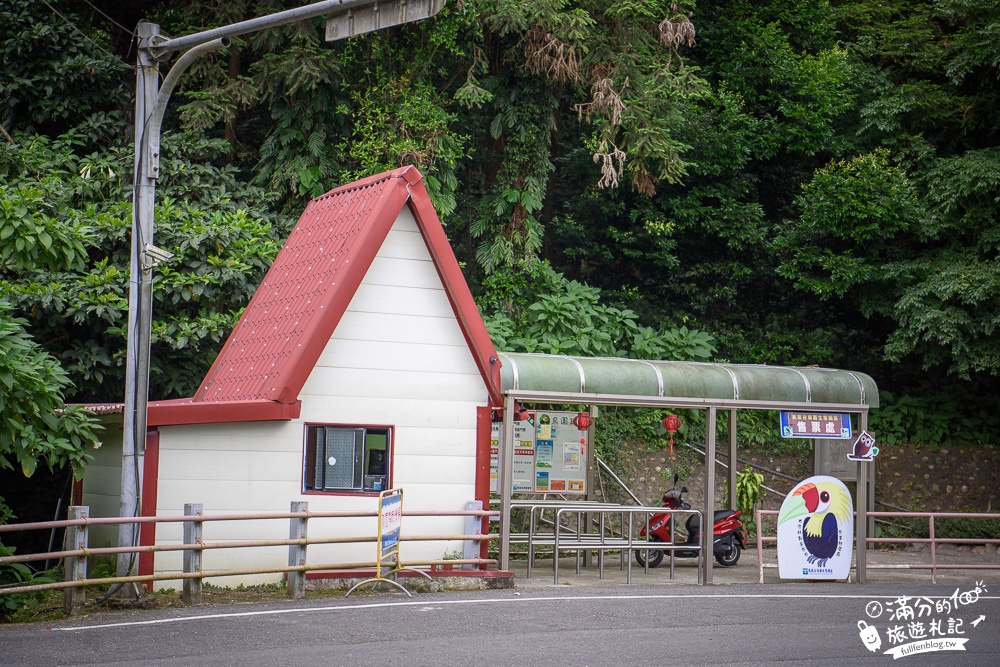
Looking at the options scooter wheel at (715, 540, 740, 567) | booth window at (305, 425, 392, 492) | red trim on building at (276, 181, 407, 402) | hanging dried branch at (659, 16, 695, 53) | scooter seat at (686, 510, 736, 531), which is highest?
hanging dried branch at (659, 16, 695, 53)

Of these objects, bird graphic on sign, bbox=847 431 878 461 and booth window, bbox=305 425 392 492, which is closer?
booth window, bbox=305 425 392 492

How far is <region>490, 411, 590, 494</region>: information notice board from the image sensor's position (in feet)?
60.5

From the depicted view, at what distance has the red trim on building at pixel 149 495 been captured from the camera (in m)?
12.6

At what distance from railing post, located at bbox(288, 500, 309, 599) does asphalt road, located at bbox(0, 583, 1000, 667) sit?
1.19ft

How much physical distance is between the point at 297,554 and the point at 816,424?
8.61 meters

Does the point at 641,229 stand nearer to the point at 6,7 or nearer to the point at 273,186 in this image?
the point at 273,186

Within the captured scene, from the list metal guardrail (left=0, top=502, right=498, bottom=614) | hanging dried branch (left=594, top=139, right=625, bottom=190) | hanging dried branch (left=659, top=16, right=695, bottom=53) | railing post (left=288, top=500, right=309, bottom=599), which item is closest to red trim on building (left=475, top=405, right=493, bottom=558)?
metal guardrail (left=0, top=502, right=498, bottom=614)

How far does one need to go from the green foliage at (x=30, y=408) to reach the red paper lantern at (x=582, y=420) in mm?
8729

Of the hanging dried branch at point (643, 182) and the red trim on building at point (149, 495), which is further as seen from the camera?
the hanging dried branch at point (643, 182)

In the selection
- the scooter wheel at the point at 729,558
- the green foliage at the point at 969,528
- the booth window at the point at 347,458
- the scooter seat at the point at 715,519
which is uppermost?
the booth window at the point at 347,458

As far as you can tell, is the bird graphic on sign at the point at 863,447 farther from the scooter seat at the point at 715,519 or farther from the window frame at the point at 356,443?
the window frame at the point at 356,443

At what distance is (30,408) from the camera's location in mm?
11273

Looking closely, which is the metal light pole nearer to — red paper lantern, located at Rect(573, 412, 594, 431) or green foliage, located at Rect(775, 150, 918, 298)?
red paper lantern, located at Rect(573, 412, 594, 431)

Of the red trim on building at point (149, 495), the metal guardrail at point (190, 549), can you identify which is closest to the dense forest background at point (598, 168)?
the red trim on building at point (149, 495)
